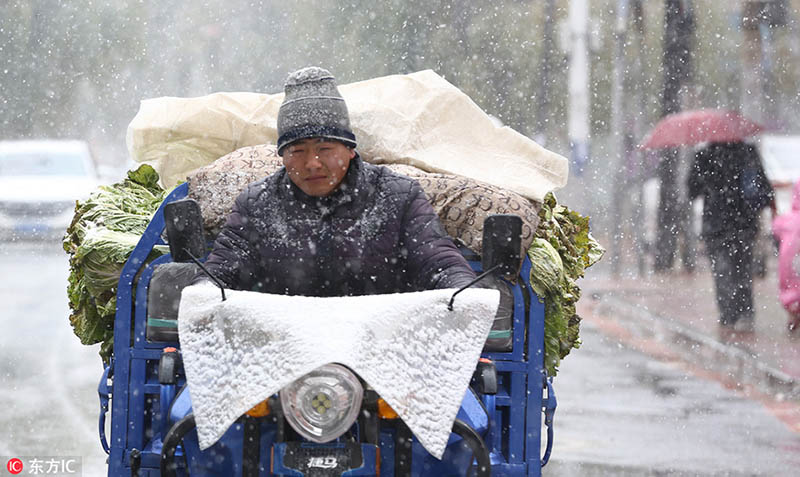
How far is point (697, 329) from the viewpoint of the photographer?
46.9 ft

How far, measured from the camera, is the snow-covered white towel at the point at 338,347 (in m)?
3.16

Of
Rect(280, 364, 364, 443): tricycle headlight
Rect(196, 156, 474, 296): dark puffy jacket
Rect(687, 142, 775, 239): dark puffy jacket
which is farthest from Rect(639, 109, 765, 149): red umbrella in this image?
Rect(280, 364, 364, 443): tricycle headlight

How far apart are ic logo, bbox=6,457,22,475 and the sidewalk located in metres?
5.24

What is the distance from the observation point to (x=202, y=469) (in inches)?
144

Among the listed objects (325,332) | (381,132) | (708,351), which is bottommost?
(708,351)

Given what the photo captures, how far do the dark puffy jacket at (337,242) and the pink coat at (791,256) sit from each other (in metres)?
8.08

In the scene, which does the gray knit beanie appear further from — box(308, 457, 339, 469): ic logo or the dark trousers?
the dark trousers

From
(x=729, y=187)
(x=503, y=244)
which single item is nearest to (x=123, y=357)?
(x=503, y=244)

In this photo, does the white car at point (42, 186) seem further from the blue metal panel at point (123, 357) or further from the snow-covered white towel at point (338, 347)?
the snow-covered white towel at point (338, 347)

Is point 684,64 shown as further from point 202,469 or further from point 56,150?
point 202,469

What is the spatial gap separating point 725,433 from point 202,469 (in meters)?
5.31

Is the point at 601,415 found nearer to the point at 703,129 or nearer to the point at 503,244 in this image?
the point at 503,244

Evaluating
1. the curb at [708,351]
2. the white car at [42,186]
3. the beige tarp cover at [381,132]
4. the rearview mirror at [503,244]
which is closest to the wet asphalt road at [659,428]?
the curb at [708,351]

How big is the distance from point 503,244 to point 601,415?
5550mm
